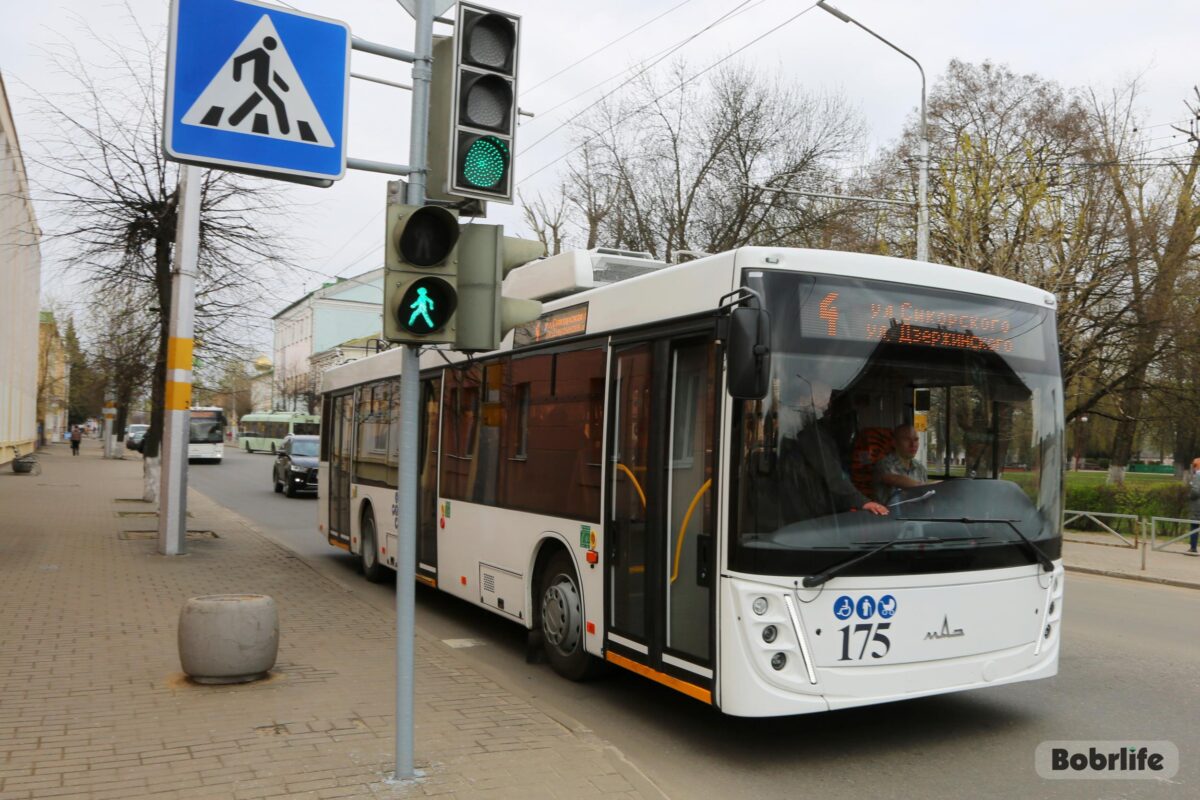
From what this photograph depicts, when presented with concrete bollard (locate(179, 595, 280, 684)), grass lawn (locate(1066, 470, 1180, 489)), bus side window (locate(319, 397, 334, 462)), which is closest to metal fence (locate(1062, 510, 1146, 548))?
grass lawn (locate(1066, 470, 1180, 489))

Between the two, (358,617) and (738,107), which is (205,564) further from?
(738,107)

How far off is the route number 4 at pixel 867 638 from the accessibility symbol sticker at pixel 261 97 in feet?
13.0

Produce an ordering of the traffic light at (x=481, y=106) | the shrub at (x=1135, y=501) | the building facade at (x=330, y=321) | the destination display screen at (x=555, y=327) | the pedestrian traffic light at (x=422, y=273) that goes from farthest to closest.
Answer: the building facade at (x=330, y=321), the shrub at (x=1135, y=501), the destination display screen at (x=555, y=327), the traffic light at (x=481, y=106), the pedestrian traffic light at (x=422, y=273)

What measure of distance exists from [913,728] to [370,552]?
8165 millimetres

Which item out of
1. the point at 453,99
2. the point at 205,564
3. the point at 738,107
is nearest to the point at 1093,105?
the point at 738,107

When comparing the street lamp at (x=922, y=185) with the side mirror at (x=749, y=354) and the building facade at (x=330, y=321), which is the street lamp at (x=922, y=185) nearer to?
the side mirror at (x=749, y=354)

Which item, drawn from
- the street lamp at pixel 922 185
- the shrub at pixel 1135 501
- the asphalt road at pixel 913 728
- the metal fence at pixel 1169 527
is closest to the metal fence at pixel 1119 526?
the metal fence at pixel 1169 527

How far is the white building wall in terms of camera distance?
32.0 metres

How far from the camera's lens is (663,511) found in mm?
6453

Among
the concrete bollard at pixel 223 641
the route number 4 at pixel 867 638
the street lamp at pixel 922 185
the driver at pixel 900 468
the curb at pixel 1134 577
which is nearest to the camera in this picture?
the route number 4 at pixel 867 638

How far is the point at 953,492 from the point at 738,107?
80.6 feet

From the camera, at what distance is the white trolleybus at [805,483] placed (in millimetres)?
5625

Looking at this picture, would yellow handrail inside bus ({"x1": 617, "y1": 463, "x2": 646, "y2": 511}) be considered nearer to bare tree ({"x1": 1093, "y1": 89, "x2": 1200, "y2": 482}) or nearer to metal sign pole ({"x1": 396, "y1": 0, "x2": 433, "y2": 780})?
metal sign pole ({"x1": 396, "y1": 0, "x2": 433, "y2": 780})

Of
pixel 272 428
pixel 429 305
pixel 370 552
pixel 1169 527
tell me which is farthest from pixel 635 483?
pixel 272 428
